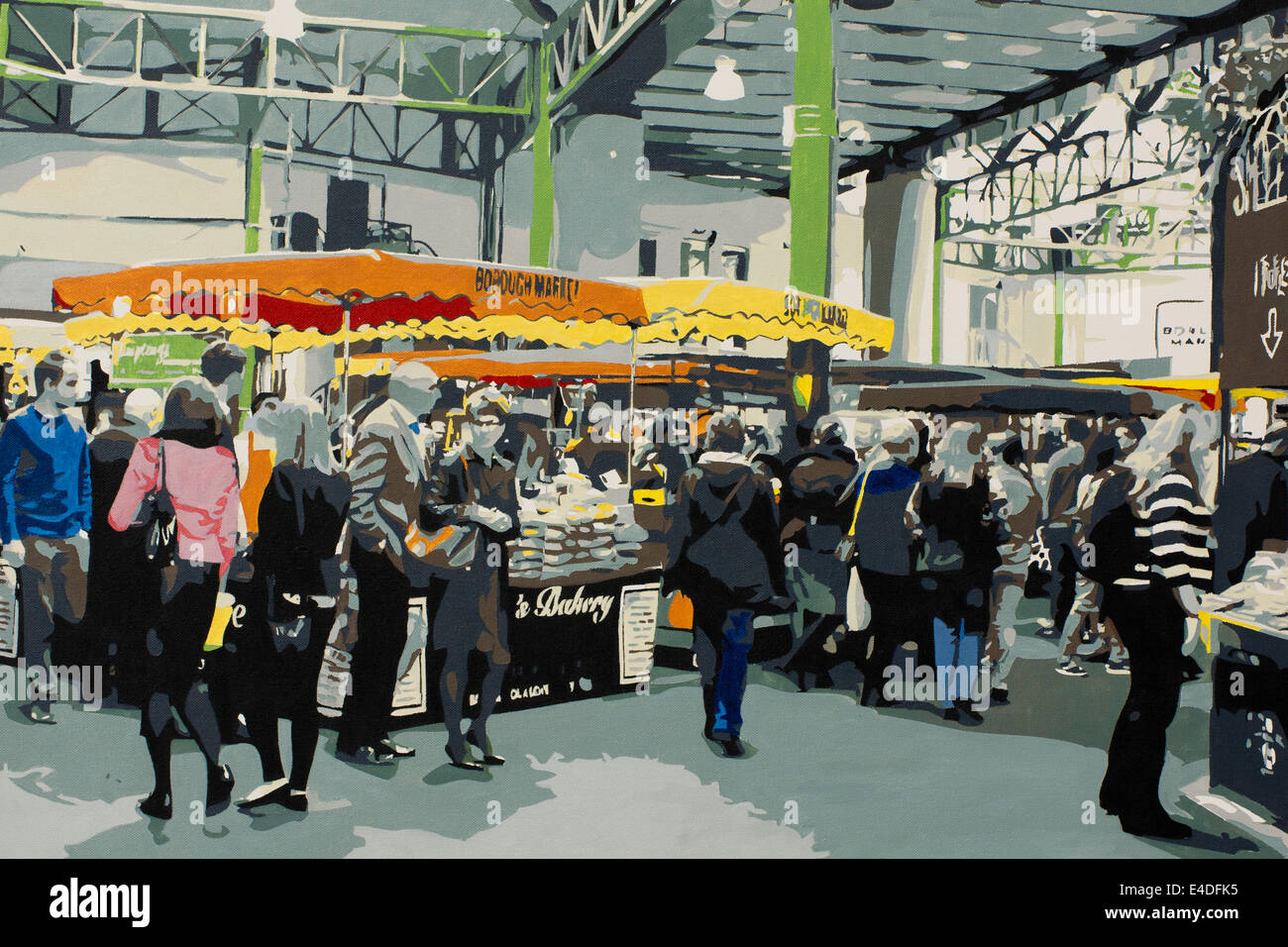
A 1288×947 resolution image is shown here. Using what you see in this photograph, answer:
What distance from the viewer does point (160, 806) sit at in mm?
4746

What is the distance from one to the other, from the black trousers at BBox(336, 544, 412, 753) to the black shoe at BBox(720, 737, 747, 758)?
69.2 inches

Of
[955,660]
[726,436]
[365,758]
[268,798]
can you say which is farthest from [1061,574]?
[268,798]

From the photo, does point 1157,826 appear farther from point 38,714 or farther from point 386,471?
point 38,714

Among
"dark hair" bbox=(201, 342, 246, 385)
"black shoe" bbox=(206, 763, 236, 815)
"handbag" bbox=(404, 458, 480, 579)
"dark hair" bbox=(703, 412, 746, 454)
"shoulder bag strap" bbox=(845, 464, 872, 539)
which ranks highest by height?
"dark hair" bbox=(201, 342, 246, 385)

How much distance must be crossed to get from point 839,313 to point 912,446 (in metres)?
3.09

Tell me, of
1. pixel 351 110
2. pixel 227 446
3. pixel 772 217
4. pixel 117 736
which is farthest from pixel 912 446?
pixel 772 217

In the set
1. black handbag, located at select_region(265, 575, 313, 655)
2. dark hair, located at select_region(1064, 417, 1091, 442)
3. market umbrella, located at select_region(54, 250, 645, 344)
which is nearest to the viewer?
black handbag, located at select_region(265, 575, 313, 655)

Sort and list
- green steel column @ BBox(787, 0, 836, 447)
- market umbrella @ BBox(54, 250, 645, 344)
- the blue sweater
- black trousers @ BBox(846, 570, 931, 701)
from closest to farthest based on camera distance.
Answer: the blue sweater, black trousers @ BBox(846, 570, 931, 701), market umbrella @ BBox(54, 250, 645, 344), green steel column @ BBox(787, 0, 836, 447)

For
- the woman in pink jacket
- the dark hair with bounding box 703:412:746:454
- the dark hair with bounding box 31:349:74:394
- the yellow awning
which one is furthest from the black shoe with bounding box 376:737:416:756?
the yellow awning

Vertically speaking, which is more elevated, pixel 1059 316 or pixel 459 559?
pixel 1059 316

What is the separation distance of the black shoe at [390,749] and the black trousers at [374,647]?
4cm

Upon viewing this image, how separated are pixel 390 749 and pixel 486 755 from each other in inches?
19.2

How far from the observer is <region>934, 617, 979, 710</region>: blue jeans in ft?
22.0

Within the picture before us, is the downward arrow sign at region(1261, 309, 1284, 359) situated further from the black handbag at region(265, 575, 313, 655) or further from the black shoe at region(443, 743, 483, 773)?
the black handbag at region(265, 575, 313, 655)
